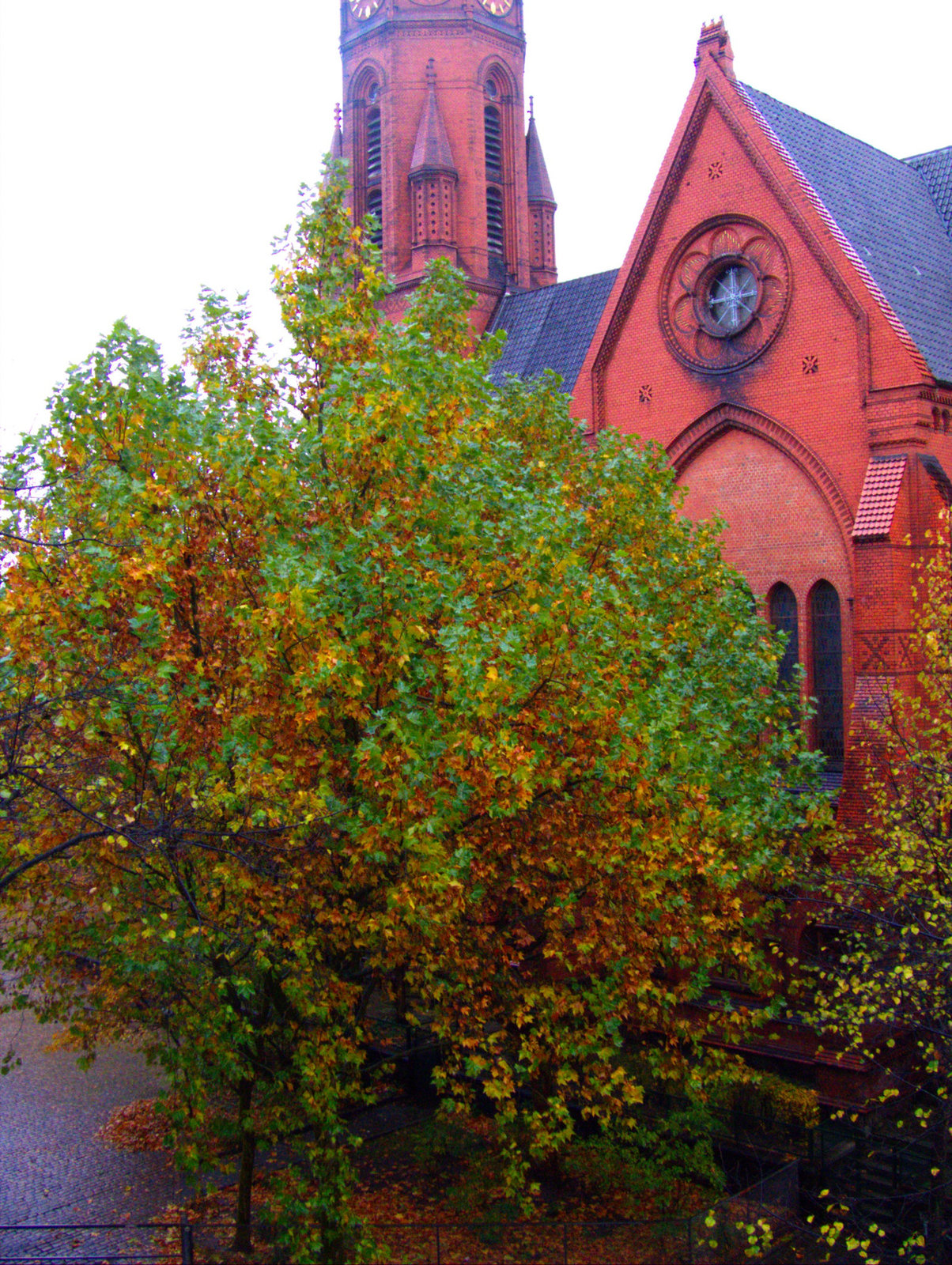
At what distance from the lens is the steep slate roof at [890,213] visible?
71.6ft

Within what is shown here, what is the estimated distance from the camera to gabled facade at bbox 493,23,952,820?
1959 centimetres

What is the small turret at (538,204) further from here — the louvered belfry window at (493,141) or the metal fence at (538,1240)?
the metal fence at (538,1240)

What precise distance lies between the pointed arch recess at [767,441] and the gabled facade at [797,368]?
38 millimetres

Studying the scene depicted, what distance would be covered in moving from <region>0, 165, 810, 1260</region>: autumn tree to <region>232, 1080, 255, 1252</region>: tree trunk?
8cm

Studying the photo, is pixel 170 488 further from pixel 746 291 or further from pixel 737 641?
pixel 746 291

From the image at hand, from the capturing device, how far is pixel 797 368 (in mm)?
21281

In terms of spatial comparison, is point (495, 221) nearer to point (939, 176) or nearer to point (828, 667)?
point (939, 176)

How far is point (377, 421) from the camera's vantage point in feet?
36.1

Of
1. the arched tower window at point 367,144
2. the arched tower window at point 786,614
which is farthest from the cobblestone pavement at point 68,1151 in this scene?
the arched tower window at point 367,144

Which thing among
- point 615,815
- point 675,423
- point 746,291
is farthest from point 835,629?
point 615,815

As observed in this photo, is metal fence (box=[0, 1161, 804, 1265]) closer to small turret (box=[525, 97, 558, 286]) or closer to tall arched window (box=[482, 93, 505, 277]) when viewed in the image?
tall arched window (box=[482, 93, 505, 277])

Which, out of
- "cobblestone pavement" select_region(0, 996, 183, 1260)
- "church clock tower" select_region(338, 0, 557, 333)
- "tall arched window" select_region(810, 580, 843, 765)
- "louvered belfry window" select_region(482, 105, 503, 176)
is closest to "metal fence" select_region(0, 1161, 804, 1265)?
"cobblestone pavement" select_region(0, 996, 183, 1260)

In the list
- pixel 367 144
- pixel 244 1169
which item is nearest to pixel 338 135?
pixel 367 144

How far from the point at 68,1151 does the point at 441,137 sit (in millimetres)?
30171
